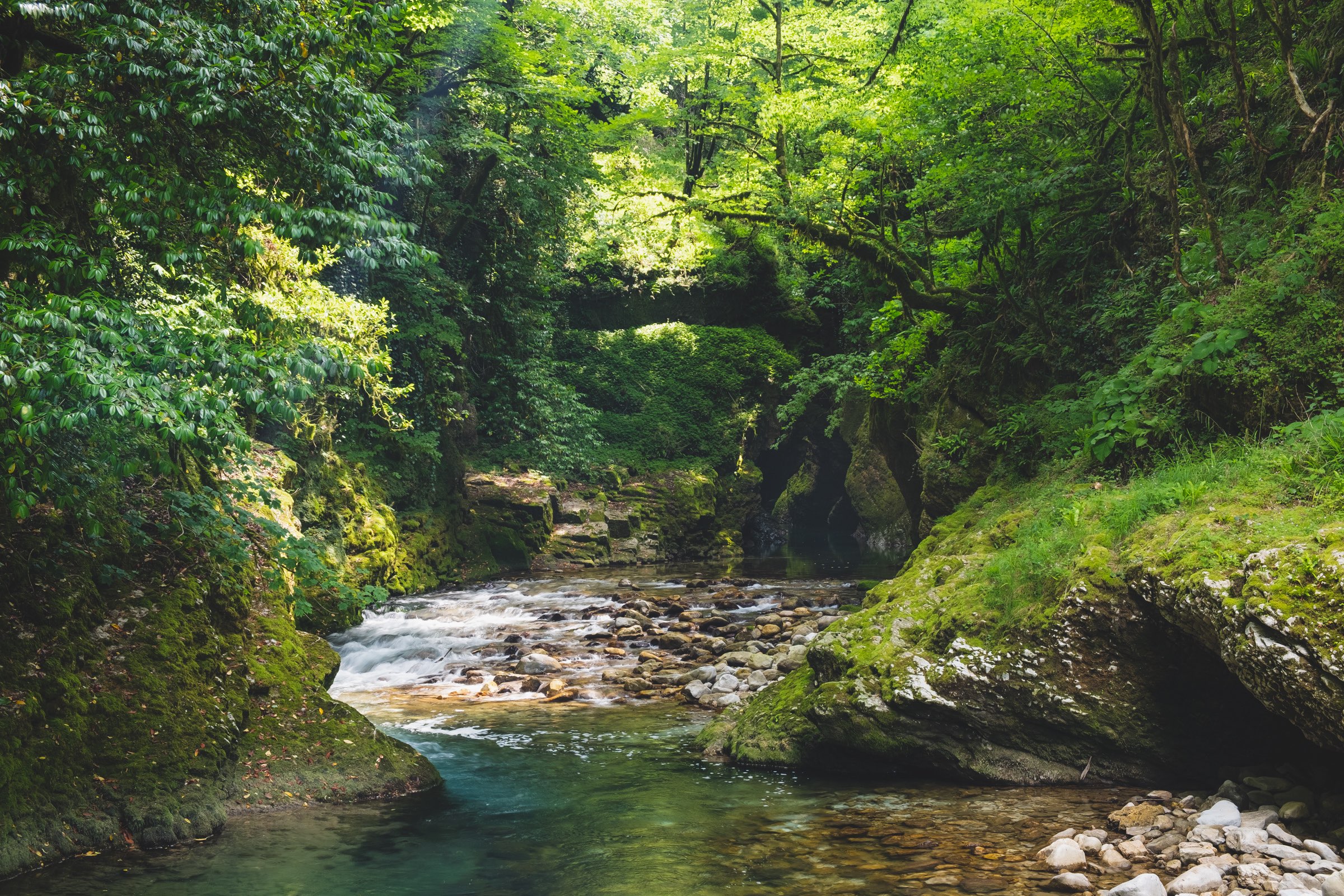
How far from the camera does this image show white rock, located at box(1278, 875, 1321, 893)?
367cm

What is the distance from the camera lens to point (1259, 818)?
4391 millimetres

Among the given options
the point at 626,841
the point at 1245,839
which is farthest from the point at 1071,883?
Result: the point at 626,841

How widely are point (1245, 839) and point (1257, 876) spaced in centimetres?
38

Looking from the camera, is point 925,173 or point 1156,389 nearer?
point 1156,389

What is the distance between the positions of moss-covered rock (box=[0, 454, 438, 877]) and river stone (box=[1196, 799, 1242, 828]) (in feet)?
17.3

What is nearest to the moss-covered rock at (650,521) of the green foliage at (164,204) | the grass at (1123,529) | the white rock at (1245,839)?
the grass at (1123,529)

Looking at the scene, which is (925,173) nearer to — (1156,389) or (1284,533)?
(1156,389)

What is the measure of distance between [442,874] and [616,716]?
382cm

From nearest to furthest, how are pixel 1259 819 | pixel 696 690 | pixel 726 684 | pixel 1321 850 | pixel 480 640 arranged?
1. pixel 1321 850
2. pixel 1259 819
3. pixel 696 690
4. pixel 726 684
5. pixel 480 640

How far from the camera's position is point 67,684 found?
5250mm

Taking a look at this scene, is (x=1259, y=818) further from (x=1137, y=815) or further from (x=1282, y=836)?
(x=1137, y=815)

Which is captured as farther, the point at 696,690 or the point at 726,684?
the point at 726,684

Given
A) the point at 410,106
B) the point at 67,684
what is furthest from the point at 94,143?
the point at 410,106

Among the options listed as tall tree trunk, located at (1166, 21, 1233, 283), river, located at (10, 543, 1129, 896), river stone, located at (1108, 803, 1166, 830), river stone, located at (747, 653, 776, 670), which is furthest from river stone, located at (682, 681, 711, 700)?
tall tree trunk, located at (1166, 21, 1233, 283)
